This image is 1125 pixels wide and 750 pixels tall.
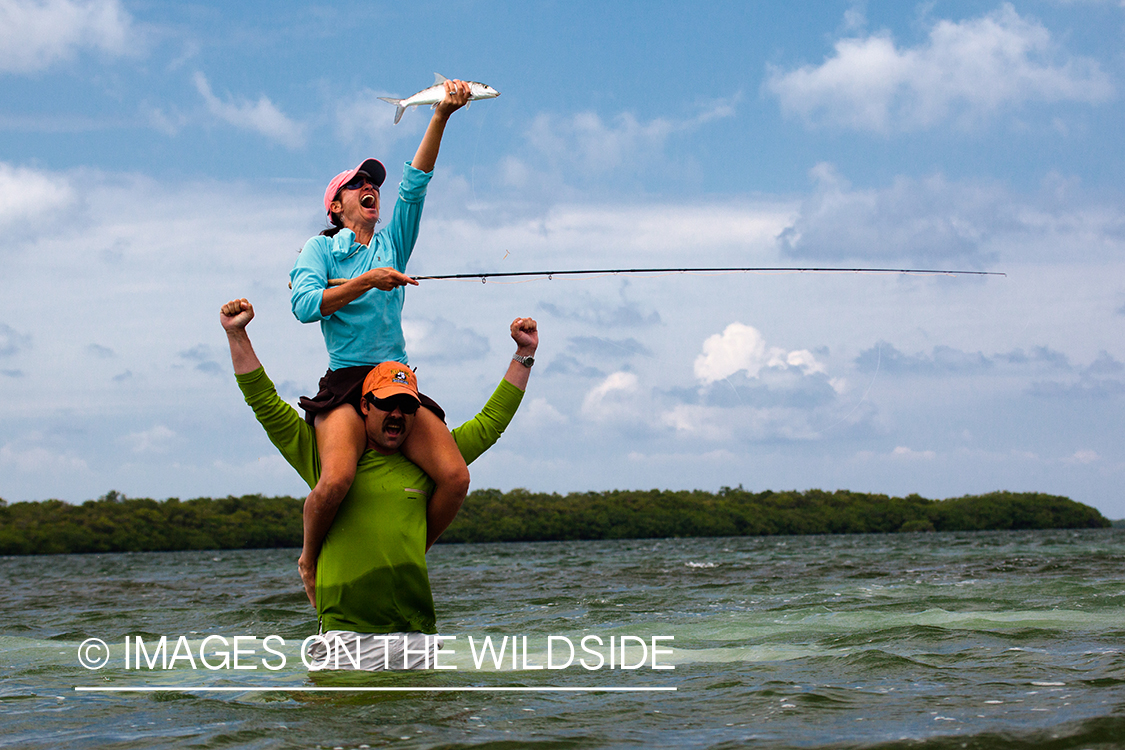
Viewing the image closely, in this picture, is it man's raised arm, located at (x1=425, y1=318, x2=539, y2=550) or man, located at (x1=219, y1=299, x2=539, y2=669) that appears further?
man's raised arm, located at (x1=425, y1=318, x2=539, y2=550)

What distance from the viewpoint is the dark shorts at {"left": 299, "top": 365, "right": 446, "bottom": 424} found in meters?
5.02

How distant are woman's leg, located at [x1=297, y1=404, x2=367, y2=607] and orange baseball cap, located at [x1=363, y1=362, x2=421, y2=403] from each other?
0.60 ft

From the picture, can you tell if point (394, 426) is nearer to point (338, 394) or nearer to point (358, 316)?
point (338, 394)

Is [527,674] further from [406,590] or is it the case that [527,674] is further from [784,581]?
[784,581]

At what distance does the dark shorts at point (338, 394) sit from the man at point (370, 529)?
7 centimetres

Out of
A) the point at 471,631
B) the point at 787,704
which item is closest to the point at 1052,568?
the point at 471,631

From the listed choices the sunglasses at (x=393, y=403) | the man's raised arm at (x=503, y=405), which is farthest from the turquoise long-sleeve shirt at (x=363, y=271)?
the man's raised arm at (x=503, y=405)

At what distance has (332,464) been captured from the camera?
4.86 meters

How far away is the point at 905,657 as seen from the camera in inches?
258

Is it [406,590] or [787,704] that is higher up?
[406,590]

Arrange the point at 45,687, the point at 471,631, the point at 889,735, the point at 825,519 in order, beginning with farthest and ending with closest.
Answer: the point at 825,519, the point at 471,631, the point at 45,687, the point at 889,735

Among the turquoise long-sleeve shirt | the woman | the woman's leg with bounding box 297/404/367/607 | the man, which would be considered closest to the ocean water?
the man

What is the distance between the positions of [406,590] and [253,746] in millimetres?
1216

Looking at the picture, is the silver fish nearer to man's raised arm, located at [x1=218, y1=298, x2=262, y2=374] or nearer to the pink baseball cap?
the pink baseball cap
